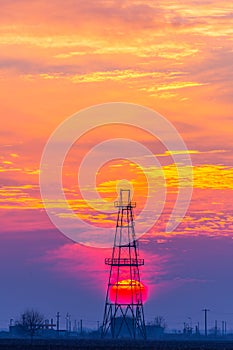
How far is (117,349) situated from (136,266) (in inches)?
1137

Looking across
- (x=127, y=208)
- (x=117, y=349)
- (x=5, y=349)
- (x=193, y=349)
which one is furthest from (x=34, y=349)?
(x=127, y=208)

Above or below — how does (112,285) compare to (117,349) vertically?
above

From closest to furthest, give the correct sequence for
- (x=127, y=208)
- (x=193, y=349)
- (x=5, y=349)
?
(x=5, y=349) → (x=193, y=349) → (x=127, y=208)

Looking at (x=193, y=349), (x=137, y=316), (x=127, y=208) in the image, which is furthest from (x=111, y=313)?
(x=193, y=349)

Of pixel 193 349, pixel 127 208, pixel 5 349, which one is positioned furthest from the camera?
pixel 127 208

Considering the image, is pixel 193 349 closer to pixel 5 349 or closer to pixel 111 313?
pixel 5 349

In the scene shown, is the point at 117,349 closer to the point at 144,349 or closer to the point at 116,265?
the point at 144,349

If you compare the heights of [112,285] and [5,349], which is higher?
[112,285]

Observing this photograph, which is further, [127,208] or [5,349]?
[127,208]

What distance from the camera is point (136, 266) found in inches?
4579

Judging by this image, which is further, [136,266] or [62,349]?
[136,266]

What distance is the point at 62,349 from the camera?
87.5 metres

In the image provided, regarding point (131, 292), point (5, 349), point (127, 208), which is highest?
point (127, 208)

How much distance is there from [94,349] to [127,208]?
28.8 m
